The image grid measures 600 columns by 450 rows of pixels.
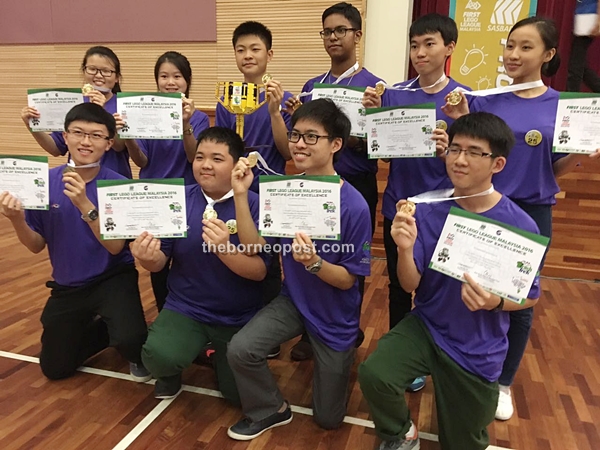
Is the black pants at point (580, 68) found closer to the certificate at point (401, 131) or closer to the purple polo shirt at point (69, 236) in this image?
the certificate at point (401, 131)

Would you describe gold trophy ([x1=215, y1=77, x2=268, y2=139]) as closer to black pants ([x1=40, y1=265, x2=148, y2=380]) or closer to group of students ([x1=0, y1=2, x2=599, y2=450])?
group of students ([x1=0, y1=2, x2=599, y2=450])

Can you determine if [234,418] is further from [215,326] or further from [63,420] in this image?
[63,420]

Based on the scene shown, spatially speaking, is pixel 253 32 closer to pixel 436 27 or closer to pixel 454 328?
pixel 436 27

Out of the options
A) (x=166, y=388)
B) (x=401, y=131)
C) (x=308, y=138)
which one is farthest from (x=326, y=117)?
(x=166, y=388)

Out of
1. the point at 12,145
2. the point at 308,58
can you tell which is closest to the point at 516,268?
the point at 308,58

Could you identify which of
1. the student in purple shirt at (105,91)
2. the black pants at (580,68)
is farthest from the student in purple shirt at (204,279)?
the black pants at (580,68)

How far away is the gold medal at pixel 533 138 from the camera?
1.77m

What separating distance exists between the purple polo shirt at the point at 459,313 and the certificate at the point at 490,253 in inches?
5.8

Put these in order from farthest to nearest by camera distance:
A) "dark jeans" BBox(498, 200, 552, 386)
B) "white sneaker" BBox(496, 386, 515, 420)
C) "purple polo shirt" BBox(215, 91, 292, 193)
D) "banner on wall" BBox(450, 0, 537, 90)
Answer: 1. "banner on wall" BBox(450, 0, 537, 90)
2. "purple polo shirt" BBox(215, 91, 292, 193)
3. "white sneaker" BBox(496, 386, 515, 420)
4. "dark jeans" BBox(498, 200, 552, 386)

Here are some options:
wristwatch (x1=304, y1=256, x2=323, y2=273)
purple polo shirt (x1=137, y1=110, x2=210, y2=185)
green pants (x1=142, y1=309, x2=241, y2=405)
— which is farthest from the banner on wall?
green pants (x1=142, y1=309, x2=241, y2=405)

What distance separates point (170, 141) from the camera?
8.02ft

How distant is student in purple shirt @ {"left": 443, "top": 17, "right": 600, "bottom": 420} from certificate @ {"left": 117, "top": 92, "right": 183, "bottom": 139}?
124cm

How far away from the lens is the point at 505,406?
6.57 ft

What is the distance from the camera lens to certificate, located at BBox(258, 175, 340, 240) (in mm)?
1673
